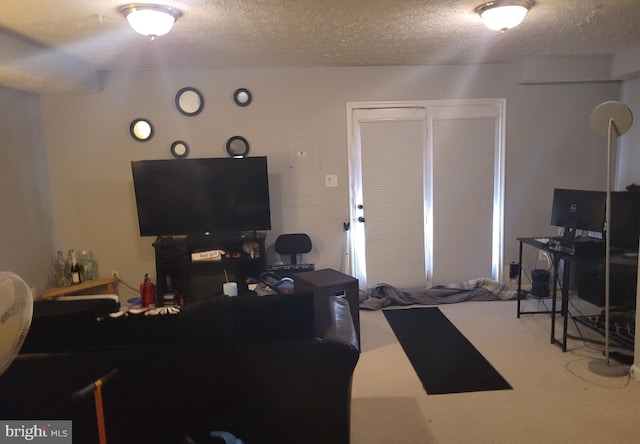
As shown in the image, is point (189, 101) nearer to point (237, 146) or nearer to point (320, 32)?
point (237, 146)

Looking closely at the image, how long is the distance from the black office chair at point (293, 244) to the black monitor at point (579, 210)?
230 centimetres

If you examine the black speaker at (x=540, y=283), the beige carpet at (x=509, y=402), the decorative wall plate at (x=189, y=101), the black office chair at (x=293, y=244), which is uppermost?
the decorative wall plate at (x=189, y=101)

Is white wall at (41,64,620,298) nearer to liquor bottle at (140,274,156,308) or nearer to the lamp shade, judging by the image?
liquor bottle at (140,274,156,308)

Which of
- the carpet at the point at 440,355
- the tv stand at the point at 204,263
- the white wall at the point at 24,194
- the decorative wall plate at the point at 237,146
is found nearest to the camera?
the carpet at the point at 440,355

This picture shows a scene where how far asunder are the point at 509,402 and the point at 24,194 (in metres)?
4.22

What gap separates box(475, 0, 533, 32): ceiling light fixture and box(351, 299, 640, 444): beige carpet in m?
2.32

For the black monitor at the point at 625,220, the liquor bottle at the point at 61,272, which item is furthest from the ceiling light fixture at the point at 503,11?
the liquor bottle at the point at 61,272

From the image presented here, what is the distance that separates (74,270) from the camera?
14.2 feet

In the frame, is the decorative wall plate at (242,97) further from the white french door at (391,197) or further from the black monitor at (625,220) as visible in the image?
the black monitor at (625,220)

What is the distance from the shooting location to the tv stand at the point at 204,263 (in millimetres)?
4230

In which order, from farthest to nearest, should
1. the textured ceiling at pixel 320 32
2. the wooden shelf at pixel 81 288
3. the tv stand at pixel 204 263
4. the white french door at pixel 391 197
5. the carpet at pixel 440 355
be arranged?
the white french door at pixel 391 197 → the tv stand at pixel 204 263 → the wooden shelf at pixel 81 288 → the carpet at pixel 440 355 → the textured ceiling at pixel 320 32

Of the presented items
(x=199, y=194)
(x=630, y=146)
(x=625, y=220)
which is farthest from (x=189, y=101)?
(x=630, y=146)

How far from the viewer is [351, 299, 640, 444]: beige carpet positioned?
2447mm

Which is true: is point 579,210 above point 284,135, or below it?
below
